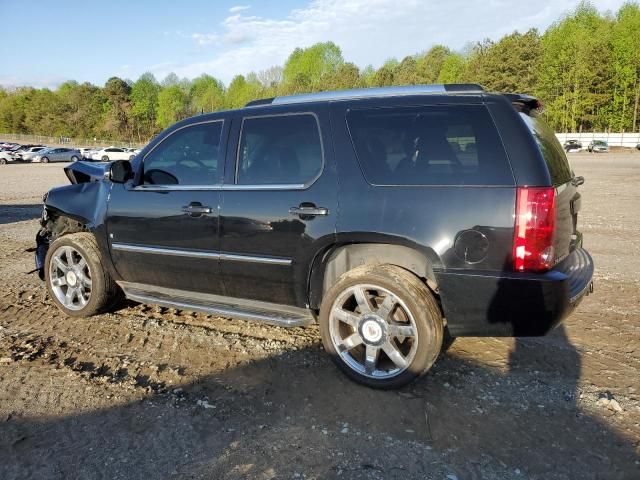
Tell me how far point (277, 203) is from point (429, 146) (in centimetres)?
112

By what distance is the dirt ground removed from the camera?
8.64 ft

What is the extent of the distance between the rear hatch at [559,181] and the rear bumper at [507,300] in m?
0.19

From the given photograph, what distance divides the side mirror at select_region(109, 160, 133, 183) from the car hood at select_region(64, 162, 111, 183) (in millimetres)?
650

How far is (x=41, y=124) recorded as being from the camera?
4026 inches

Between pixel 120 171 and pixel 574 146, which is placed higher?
pixel 120 171

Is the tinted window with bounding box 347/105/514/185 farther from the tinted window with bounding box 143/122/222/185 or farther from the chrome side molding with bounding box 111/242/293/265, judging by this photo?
the tinted window with bounding box 143/122/222/185

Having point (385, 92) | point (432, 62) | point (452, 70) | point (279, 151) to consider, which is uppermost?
point (432, 62)

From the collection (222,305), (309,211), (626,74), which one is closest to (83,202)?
(222,305)

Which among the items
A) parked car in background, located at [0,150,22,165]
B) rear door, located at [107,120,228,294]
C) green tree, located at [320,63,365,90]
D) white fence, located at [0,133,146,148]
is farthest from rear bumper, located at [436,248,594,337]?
white fence, located at [0,133,146,148]

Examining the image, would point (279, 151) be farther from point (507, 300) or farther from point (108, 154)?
point (108, 154)

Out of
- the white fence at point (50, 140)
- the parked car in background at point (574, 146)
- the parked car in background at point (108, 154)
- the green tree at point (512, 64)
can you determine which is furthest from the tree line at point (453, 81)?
the parked car in background at point (108, 154)

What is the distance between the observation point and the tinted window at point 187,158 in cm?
404

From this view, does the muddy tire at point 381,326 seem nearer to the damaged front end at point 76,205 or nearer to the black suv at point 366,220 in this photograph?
Answer: the black suv at point 366,220

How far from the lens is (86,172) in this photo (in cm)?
512
